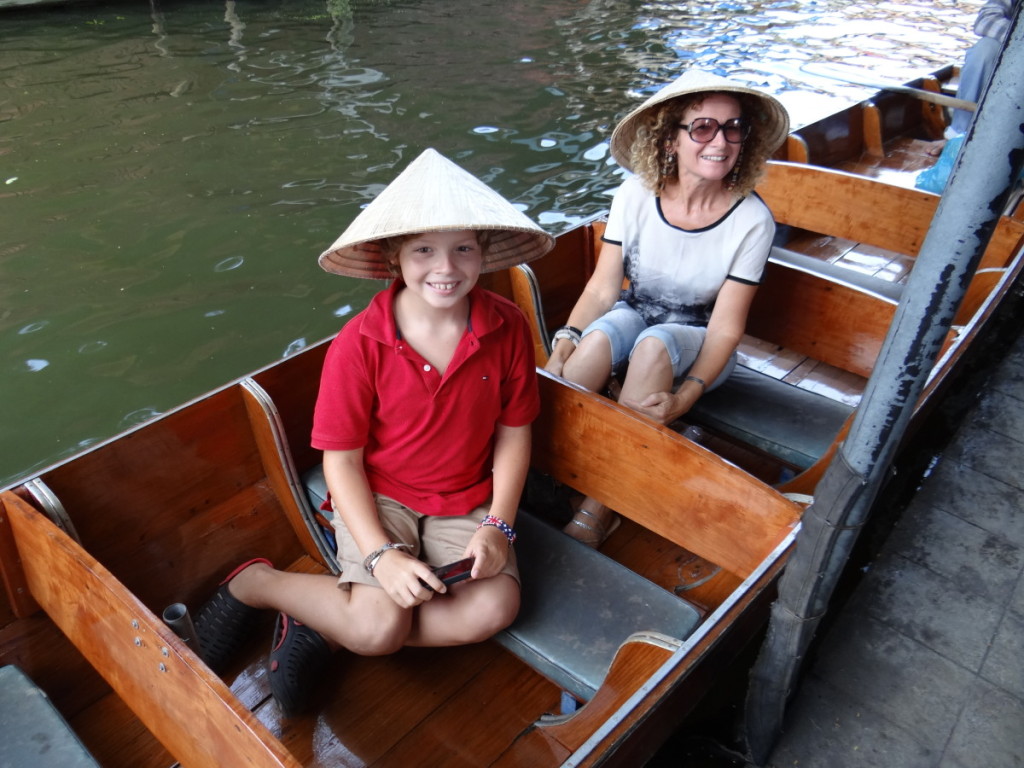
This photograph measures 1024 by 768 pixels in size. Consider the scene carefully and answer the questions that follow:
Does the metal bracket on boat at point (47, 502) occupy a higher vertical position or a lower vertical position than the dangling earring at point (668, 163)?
lower

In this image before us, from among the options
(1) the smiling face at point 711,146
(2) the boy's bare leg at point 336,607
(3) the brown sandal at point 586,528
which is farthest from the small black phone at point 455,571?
(1) the smiling face at point 711,146

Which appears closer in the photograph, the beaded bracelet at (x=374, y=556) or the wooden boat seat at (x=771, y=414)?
the beaded bracelet at (x=374, y=556)

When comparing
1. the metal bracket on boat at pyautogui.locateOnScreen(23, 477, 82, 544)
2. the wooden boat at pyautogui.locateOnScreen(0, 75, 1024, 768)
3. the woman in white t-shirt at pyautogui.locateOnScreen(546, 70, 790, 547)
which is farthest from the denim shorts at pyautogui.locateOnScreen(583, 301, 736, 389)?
the metal bracket on boat at pyautogui.locateOnScreen(23, 477, 82, 544)

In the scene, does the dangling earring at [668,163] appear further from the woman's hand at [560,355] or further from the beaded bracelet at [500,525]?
the beaded bracelet at [500,525]

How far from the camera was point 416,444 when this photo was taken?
5.91 ft

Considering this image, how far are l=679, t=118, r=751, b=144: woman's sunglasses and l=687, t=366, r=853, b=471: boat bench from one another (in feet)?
2.76

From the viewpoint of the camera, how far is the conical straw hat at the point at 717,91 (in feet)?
6.89

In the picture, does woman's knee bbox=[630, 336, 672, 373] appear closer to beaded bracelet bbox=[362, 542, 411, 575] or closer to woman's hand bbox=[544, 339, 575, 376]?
woman's hand bbox=[544, 339, 575, 376]

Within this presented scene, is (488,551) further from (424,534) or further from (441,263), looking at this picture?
(441,263)

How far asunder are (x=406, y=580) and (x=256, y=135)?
6221 mm

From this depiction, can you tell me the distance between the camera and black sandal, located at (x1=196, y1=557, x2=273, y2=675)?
191cm

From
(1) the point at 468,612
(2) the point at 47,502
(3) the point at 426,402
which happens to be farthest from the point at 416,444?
(2) the point at 47,502

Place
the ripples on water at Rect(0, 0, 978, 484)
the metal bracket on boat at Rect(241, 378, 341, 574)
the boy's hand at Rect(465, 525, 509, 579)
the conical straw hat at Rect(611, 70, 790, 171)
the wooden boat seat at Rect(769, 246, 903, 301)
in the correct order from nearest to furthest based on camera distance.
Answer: the boy's hand at Rect(465, 525, 509, 579), the metal bracket on boat at Rect(241, 378, 341, 574), the conical straw hat at Rect(611, 70, 790, 171), the wooden boat seat at Rect(769, 246, 903, 301), the ripples on water at Rect(0, 0, 978, 484)

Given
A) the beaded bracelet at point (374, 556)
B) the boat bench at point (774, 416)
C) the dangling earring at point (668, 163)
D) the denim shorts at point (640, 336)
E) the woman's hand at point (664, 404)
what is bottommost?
the boat bench at point (774, 416)
